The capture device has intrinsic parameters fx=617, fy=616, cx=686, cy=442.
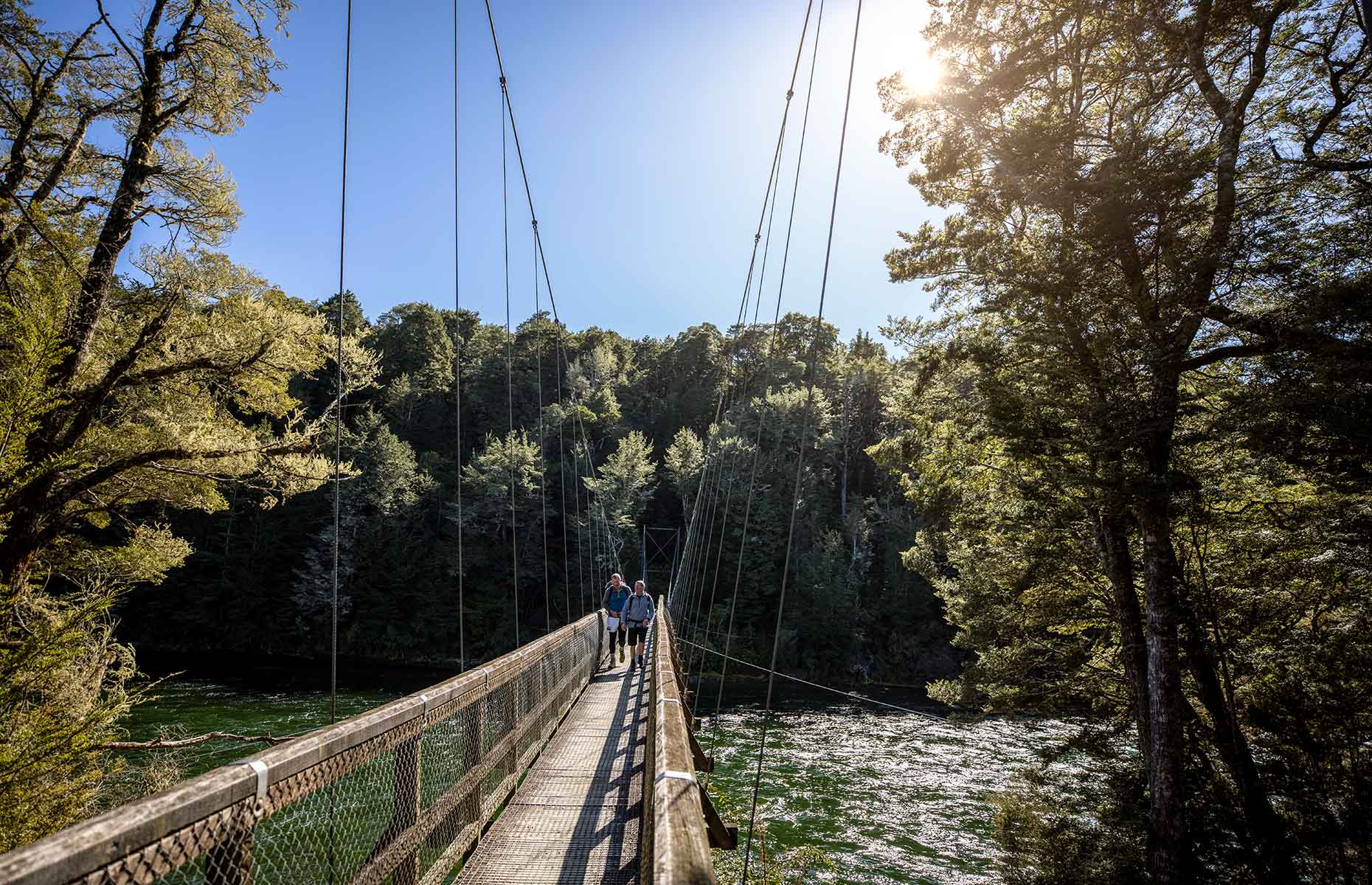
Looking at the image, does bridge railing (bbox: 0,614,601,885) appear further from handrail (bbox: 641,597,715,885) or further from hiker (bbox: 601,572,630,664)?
hiker (bbox: 601,572,630,664)

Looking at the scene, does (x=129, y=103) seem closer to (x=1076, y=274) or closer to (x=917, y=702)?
(x=1076, y=274)

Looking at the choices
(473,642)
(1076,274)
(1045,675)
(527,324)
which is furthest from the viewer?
(527,324)

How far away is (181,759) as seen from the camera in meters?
12.2

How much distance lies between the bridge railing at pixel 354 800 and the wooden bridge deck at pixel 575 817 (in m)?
0.13

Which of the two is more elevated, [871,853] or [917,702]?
[871,853]

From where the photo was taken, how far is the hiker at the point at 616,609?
29.5ft

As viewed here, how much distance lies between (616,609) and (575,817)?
5692 millimetres

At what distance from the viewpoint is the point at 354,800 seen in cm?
216

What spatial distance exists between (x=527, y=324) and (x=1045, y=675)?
54.5 meters

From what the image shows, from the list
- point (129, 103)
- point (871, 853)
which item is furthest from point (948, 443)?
point (129, 103)

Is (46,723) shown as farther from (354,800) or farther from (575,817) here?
(354,800)

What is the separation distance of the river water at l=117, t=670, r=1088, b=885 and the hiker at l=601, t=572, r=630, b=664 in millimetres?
2845

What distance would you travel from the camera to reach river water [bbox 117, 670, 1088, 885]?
9.59 metres

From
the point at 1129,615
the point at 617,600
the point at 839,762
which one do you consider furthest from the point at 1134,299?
the point at 839,762
